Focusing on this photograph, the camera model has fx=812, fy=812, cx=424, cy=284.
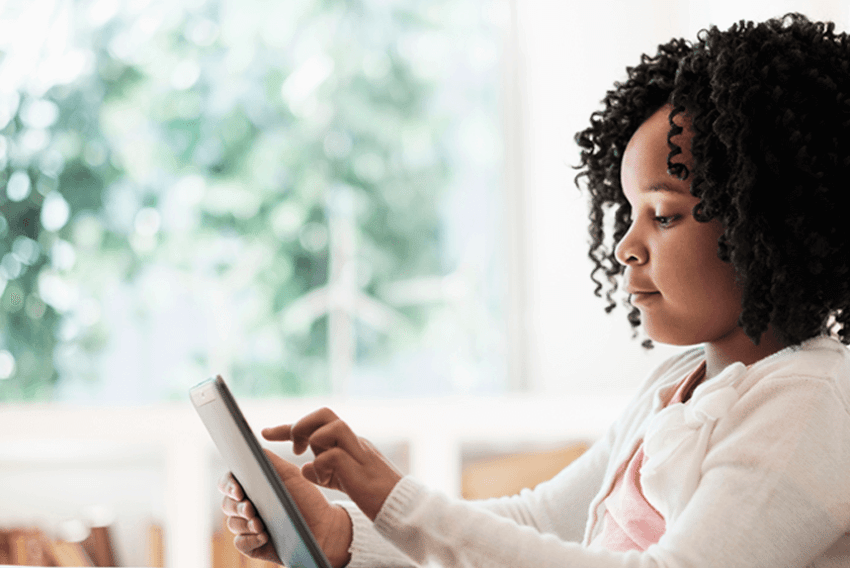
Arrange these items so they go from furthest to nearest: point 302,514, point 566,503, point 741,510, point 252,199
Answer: point 252,199, point 566,503, point 302,514, point 741,510

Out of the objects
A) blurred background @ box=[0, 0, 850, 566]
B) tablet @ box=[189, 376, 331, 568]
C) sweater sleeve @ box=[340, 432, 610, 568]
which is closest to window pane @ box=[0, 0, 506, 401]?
blurred background @ box=[0, 0, 850, 566]

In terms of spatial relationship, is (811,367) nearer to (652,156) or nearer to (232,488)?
(652,156)

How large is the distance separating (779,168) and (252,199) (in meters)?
2.05

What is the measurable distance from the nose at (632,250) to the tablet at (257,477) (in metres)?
0.38

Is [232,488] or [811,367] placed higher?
[811,367]

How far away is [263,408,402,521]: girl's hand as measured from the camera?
663 millimetres

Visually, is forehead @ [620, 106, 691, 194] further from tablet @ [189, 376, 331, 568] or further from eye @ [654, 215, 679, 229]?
tablet @ [189, 376, 331, 568]

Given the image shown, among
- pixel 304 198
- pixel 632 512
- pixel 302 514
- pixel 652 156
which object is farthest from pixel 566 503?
pixel 304 198

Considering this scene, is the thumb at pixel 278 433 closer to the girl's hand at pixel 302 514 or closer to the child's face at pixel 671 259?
the girl's hand at pixel 302 514

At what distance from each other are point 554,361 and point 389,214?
2.30 ft

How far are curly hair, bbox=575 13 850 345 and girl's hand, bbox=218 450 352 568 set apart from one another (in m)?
0.45

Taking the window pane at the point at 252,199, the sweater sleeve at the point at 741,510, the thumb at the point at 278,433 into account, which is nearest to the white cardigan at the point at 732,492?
the sweater sleeve at the point at 741,510

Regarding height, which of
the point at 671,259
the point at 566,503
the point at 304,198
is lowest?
the point at 566,503

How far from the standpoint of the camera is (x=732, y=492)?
1.97 feet
